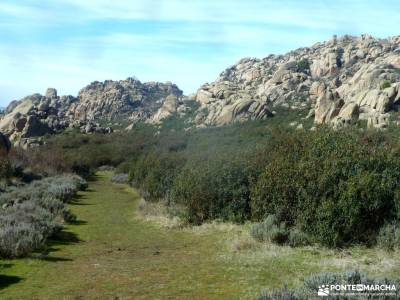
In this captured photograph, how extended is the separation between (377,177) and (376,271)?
4.37 metres

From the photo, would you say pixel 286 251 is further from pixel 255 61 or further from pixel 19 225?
pixel 255 61

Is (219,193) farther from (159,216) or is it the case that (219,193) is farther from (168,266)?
(168,266)

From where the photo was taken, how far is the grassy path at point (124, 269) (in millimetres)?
9750

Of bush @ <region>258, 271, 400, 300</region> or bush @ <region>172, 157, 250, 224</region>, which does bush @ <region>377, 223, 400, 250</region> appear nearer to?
bush @ <region>258, 271, 400, 300</region>

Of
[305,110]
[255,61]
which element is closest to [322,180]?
[305,110]

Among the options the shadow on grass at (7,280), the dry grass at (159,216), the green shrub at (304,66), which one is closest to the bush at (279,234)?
the dry grass at (159,216)

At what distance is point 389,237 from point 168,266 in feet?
21.6

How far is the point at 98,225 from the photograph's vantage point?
19672mm

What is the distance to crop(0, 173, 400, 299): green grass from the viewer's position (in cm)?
984

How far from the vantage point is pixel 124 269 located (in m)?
11.9

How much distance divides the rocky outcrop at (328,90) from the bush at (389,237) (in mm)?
25700

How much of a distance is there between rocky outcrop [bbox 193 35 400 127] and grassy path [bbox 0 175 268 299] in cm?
2588

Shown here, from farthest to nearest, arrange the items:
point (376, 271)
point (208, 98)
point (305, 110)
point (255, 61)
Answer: point (255, 61), point (208, 98), point (305, 110), point (376, 271)

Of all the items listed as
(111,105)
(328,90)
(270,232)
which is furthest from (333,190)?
(111,105)
